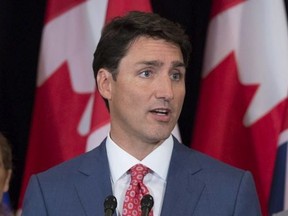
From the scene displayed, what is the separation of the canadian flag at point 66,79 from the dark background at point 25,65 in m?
0.16

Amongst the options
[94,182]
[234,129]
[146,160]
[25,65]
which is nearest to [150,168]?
[146,160]

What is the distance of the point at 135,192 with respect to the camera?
1833mm

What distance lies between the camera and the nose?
1.84 meters

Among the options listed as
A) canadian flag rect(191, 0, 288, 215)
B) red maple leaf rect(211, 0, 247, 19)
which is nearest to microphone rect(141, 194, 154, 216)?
canadian flag rect(191, 0, 288, 215)

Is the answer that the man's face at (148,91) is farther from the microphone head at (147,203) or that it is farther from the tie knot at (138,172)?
the microphone head at (147,203)

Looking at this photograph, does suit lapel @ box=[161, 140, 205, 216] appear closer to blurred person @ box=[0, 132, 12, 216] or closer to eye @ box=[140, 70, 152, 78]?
eye @ box=[140, 70, 152, 78]

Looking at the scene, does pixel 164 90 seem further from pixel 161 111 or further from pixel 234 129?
pixel 234 129

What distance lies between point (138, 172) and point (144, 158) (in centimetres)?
5

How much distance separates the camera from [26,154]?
119 inches

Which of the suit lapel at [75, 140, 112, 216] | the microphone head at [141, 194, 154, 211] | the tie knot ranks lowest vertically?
the suit lapel at [75, 140, 112, 216]

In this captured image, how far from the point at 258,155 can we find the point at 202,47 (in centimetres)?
45

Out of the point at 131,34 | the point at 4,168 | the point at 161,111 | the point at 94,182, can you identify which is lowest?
the point at 4,168

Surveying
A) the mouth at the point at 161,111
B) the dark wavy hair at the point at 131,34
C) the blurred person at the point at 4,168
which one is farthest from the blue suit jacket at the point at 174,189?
the blurred person at the point at 4,168

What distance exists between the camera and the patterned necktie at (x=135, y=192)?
1.80 metres
